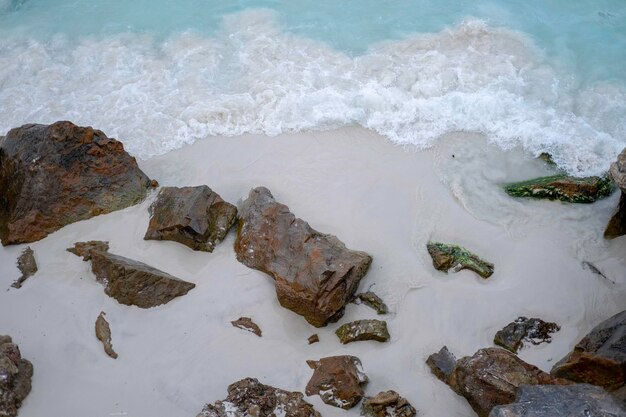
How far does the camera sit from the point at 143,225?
7309 millimetres

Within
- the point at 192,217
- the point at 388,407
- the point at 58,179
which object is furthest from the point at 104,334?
the point at 388,407

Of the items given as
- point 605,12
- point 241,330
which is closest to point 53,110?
point 241,330

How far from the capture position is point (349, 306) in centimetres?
637

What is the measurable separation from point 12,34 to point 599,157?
34.5ft

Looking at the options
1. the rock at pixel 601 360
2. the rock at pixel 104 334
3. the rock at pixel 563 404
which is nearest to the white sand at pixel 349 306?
the rock at pixel 104 334

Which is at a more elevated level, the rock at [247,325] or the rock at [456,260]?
the rock at [456,260]

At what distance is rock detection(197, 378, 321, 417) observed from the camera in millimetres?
5379

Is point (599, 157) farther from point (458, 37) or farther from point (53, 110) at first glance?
point (53, 110)

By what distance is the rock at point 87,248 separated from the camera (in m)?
6.91

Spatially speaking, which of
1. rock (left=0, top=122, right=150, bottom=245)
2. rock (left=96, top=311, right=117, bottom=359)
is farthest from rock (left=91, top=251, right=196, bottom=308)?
rock (left=0, top=122, right=150, bottom=245)

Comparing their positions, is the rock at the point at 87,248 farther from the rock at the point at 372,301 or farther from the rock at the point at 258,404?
the rock at the point at 372,301

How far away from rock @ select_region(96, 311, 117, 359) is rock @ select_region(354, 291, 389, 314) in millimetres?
2604

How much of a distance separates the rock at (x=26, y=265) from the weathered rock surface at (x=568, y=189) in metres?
5.90

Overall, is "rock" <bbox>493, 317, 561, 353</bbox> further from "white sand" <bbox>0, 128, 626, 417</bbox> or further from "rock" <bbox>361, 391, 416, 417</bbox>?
"rock" <bbox>361, 391, 416, 417</bbox>
